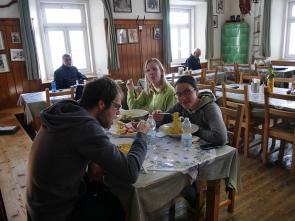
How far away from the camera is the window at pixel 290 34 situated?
22.2 feet

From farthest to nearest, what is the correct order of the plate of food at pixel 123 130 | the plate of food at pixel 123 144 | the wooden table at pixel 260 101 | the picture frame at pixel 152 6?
the picture frame at pixel 152 6 → the wooden table at pixel 260 101 → the plate of food at pixel 123 130 → the plate of food at pixel 123 144

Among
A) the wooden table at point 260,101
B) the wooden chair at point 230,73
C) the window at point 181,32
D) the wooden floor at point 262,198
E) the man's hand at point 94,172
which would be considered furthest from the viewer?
the window at point 181,32

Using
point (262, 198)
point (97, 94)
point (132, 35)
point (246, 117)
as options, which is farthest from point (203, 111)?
point (132, 35)

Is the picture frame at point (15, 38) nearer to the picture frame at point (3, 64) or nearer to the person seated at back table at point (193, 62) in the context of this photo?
the picture frame at point (3, 64)

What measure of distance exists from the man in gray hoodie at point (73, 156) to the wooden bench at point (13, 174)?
22.5 inches

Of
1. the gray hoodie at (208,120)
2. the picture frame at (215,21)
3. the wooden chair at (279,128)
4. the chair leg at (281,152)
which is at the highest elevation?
the picture frame at (215,21)

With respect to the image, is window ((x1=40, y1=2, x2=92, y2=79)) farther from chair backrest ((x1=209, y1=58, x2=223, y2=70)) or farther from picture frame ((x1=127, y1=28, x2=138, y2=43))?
chair backrest ((x1=209, y1=58, x2=223, y2=70))

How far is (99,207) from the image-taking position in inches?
49.7

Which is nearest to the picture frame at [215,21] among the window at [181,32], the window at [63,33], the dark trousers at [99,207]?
the window at [181,32]

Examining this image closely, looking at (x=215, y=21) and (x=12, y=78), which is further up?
(x=215, y=21)

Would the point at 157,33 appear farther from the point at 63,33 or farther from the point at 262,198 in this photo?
the point at 262,198

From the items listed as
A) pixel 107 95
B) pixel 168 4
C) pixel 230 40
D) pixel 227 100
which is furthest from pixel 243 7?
pixel 107 95

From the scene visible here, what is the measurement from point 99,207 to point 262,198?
5.23ft

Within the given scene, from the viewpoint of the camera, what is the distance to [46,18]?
509cm
